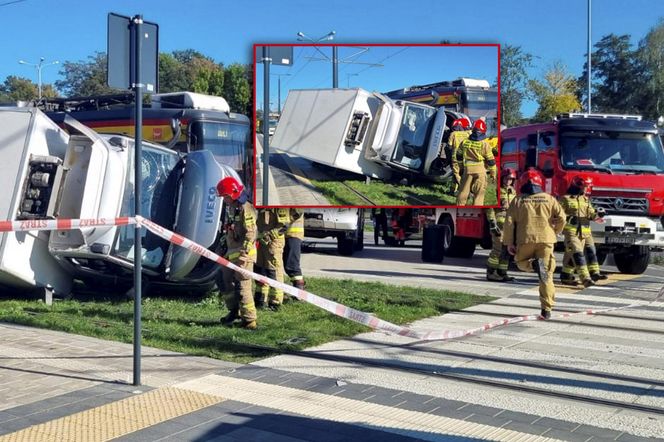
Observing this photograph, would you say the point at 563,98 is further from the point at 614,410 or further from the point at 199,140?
the point at 614,410

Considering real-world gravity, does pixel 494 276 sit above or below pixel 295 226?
below

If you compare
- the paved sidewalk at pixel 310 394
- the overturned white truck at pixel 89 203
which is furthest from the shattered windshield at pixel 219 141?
the paved sidewalk at pixel 310 394

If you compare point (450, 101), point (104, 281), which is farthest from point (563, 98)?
point (104, 281)

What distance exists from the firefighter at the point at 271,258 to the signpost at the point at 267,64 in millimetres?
1111

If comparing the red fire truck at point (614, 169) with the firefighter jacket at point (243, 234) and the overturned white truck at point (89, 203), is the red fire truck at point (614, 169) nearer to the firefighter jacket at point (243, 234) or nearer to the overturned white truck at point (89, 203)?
the overturned white truck at point (89, 203)

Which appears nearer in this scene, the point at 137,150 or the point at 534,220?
the point at 137,150

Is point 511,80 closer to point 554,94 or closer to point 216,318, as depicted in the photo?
point 554,94

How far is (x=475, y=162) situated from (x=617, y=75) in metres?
42.0

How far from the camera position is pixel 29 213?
9.55 m

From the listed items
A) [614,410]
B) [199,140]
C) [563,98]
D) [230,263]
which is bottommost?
[614,410]

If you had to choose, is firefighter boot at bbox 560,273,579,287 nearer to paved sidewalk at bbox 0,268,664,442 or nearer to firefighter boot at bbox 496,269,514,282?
firefighter boot at bbox 496,269,514,282

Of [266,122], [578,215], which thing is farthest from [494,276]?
[266,122]

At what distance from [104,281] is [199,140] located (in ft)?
20.1

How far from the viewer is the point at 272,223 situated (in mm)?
10438
